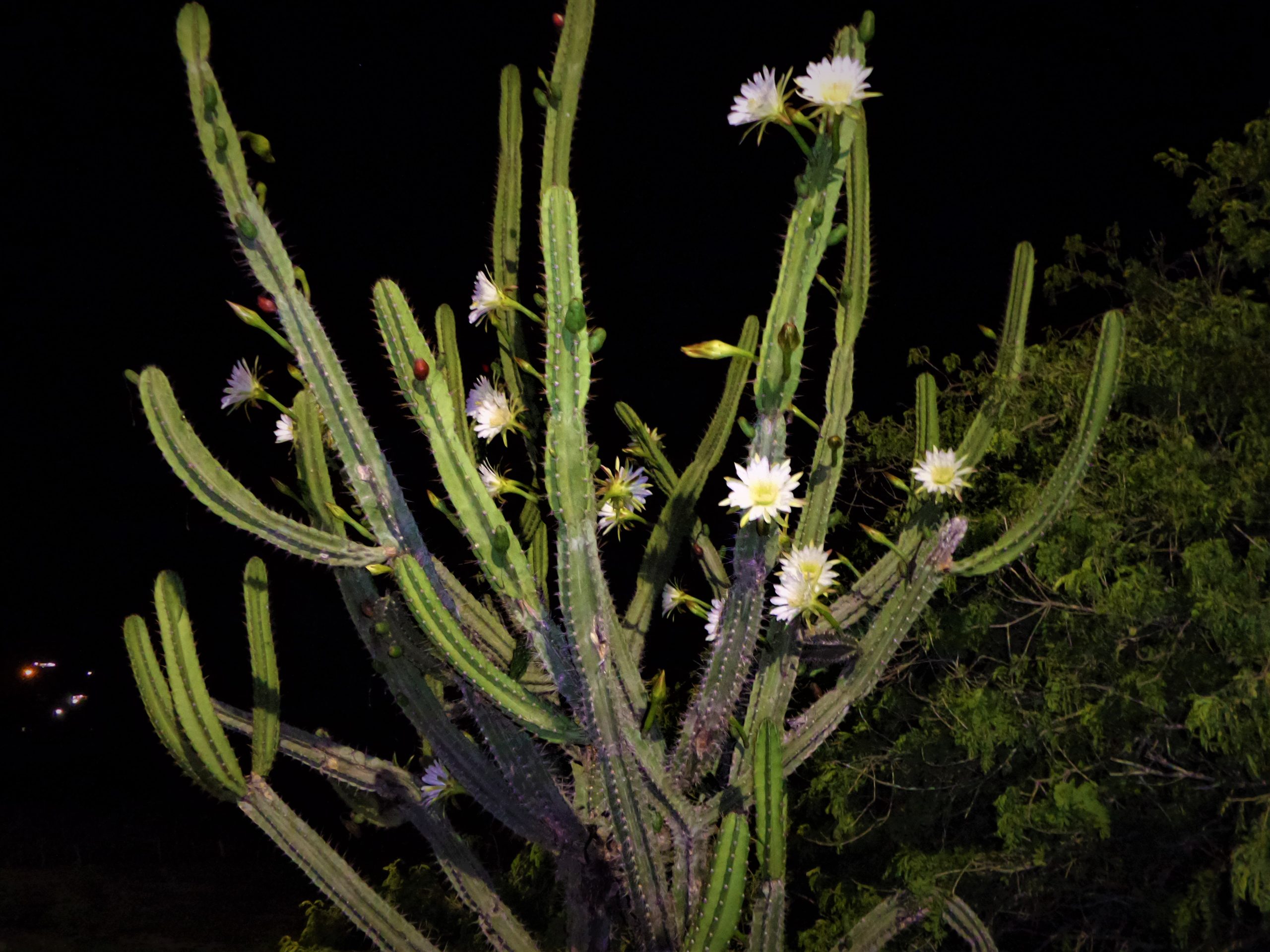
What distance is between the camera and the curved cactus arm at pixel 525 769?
9.25 ft

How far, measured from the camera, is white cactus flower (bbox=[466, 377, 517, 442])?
2682 millimetres

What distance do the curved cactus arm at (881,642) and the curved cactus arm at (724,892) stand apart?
1.48 feet

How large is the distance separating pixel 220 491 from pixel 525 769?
1121 millimetres

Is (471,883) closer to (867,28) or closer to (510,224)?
(510,224)

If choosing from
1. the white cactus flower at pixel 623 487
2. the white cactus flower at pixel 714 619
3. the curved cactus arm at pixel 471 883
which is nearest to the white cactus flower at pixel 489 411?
the white cactus flower at pixel 623 487

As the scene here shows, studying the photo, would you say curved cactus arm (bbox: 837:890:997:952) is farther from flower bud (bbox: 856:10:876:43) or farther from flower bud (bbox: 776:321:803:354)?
flower bud (bbox: 856:10:876:43)

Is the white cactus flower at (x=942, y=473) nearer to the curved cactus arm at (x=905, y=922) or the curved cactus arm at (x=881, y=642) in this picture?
the curved cactus arm at (x=881, y=642)

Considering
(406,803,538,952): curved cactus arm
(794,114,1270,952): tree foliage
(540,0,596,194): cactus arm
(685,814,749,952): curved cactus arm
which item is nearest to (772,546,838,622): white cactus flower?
(685,814,749,952): curved cactus arm

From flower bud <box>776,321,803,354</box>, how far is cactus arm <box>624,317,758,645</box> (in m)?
0.78

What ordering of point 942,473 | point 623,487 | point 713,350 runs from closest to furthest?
point 713,350 → point 942,473 → point 623,487

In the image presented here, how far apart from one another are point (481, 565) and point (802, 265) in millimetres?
930

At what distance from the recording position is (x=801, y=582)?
2.47 metres

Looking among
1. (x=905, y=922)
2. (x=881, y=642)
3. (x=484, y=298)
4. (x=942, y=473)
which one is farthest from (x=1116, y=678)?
(x=484, y=298)

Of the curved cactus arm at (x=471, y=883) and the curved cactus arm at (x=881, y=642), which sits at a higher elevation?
the curved cactus arm at (x=881, y=642)
